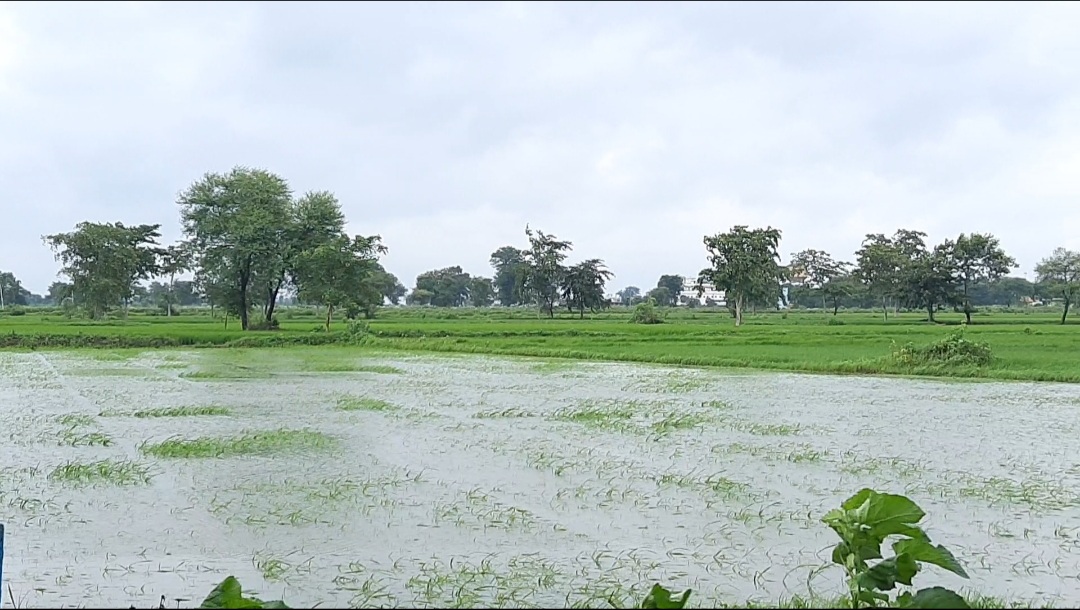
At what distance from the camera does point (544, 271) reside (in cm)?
5906

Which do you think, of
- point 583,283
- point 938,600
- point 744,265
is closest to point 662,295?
point 583,283

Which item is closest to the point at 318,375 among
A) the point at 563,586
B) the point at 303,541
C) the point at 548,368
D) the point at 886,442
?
the point at 548,368

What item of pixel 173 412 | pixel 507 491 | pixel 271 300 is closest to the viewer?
pixel 507 491

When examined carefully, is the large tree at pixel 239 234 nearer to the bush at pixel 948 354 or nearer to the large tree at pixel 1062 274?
the bush at pixel 948 354

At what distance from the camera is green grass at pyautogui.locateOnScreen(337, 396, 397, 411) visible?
1291 cm

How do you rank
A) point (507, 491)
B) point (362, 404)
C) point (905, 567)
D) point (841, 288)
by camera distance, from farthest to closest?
point (841, 288) → point (362, 404) → point (507, 491) → point (905, 567)

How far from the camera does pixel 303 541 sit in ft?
18.5

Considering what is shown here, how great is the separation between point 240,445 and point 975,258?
44424mm

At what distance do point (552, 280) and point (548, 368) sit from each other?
3895cm

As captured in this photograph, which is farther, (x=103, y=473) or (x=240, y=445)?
(x=240, y=445)

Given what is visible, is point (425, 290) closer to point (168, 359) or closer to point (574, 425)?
point (168, 359)

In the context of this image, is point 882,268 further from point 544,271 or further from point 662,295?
point 662,295

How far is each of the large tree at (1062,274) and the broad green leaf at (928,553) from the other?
46939 mm

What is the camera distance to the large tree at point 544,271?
59.3 meters
